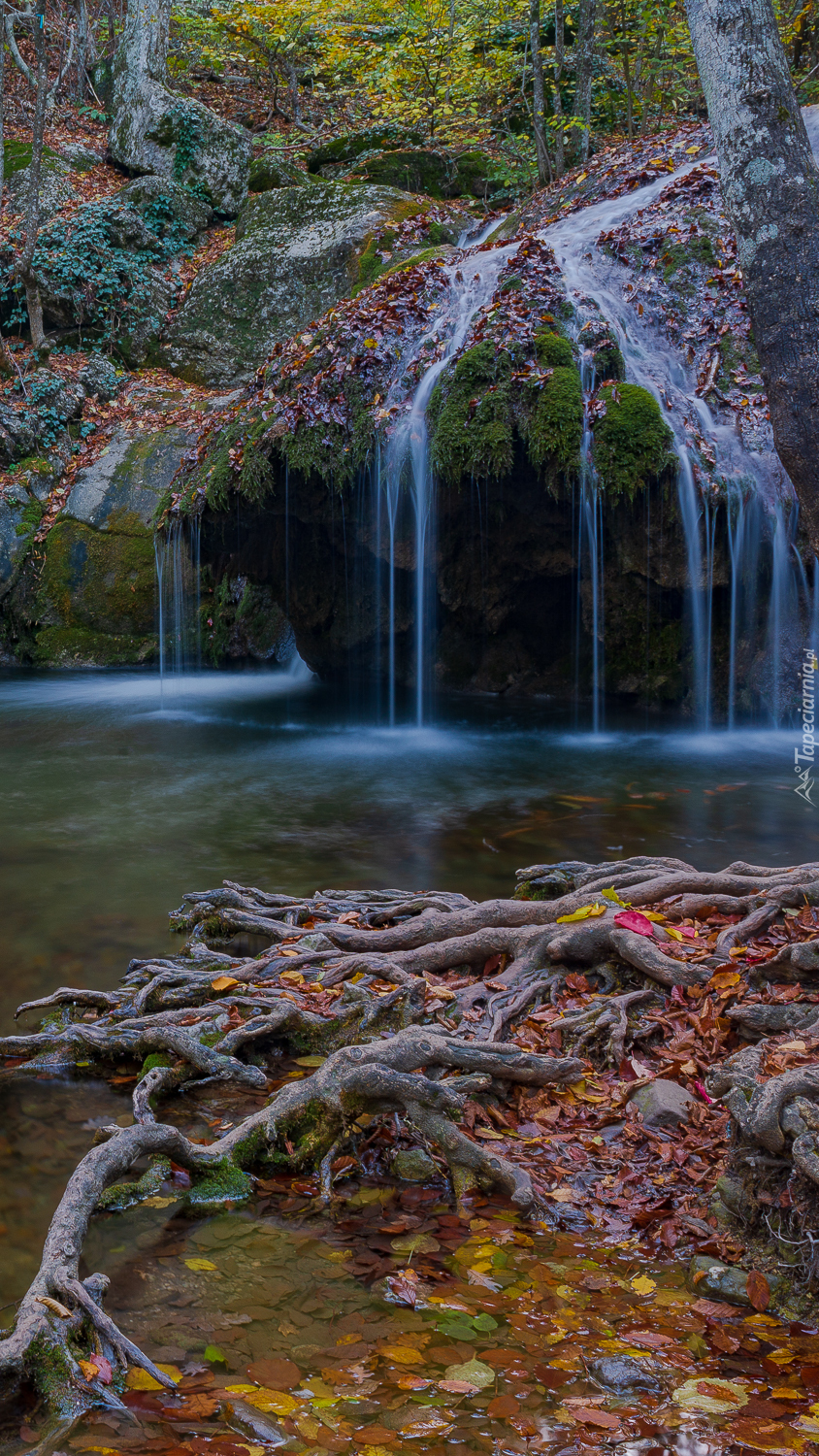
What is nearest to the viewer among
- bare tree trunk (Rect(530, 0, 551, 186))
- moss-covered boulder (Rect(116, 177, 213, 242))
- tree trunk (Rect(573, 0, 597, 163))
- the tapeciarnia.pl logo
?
the tapeciarnia.pl logo

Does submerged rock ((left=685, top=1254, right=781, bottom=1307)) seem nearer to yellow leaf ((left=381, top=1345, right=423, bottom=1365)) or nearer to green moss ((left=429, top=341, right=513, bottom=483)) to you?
yellow leaf ((left=381, top=1345, right=423, bottom=1365))

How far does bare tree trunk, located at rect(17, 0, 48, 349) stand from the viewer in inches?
631

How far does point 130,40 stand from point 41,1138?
23.9m

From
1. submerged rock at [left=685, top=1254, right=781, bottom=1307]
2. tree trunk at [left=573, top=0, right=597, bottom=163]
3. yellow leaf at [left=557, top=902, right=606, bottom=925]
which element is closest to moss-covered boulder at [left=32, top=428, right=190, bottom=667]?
tree trunk at [left=573, top=0, right=597, bottom=163]

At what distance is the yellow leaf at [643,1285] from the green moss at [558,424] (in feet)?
26.7

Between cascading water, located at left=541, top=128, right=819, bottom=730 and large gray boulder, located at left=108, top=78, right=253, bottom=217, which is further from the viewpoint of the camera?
large gray boulder, located at left=108, top=78, right=253, bottom=217

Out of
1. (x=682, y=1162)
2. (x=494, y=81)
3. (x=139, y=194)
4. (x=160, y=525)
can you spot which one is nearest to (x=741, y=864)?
(x=682, y=1162)

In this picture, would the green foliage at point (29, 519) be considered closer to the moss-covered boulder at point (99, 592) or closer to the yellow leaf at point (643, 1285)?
the moss-covered boulder at point (99, 592)

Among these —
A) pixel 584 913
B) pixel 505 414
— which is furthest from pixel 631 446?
pixel 584 913

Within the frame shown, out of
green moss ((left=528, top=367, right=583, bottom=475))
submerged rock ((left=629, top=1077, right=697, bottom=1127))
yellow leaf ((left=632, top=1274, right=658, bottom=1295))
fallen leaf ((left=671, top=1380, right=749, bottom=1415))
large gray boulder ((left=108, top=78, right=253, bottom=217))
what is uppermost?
large gray boulder ((left=108, top=78, right=253, bottom=217))

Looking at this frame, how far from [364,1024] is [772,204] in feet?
9.73

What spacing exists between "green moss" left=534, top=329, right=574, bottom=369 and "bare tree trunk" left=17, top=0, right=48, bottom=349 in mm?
10774

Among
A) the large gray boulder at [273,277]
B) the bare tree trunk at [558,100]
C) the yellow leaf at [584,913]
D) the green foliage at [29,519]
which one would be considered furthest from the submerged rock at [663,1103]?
the bare tree trunk at [558,100]

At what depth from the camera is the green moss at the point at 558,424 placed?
938 centimetres
